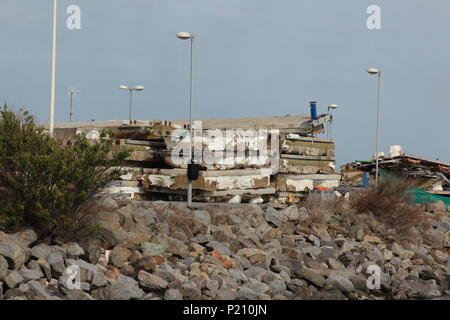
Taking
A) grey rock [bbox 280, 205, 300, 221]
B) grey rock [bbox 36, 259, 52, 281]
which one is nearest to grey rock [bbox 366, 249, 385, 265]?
grey rock [bbox 280, 205, 300, 221]

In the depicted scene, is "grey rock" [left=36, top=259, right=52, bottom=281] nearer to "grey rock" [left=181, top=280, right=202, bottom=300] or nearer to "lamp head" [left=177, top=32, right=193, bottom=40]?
"grey rock" [left=181, top=280, right=202, bottom=300]

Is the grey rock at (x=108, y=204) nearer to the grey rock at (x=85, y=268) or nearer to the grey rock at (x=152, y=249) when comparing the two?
the grey rock at (x=152, y=249)

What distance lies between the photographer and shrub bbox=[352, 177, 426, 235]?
2262cm

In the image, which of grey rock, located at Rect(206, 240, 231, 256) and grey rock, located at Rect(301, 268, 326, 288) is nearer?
grey rock, located at Rect(301, 268, 326, 288)

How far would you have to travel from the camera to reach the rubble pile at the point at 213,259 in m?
11.2

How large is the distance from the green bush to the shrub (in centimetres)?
1233

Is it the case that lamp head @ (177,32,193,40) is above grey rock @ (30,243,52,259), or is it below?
above

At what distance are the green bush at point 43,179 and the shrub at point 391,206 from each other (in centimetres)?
1233

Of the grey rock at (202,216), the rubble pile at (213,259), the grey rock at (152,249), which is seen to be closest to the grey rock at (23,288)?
the rubble pile at (213,259)

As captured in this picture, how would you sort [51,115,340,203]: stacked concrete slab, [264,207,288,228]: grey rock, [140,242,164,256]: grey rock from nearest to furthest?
[140,242,164,256]: grey rock → [264,207,288,228]: grey rock → [51,115,340,203]: stacked concrete slab

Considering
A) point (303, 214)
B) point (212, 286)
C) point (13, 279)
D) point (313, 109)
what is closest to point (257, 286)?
point (212, 286)

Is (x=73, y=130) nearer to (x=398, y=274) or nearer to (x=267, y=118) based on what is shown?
(x=267, y=118)

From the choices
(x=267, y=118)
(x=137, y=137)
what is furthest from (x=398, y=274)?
(x=267, y=118)
